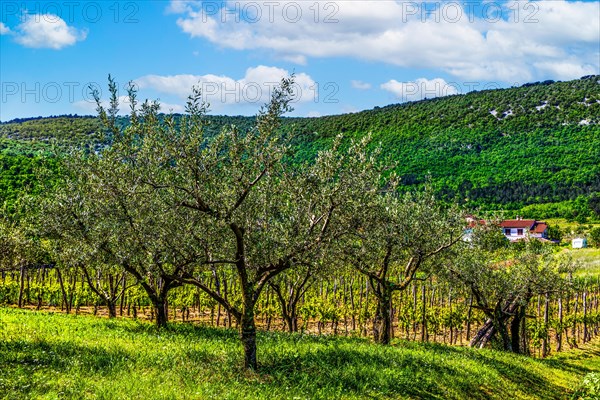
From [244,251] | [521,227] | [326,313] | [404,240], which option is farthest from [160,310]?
[521,227]

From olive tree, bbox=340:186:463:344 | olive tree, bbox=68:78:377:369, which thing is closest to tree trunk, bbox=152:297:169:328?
olive tree, bbox=68:78:377:369

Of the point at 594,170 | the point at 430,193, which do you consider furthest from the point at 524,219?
the point at 430,193

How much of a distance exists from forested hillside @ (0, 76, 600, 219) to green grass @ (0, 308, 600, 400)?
118677 mm

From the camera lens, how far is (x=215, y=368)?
16.9 meters

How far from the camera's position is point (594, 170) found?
153250 mm

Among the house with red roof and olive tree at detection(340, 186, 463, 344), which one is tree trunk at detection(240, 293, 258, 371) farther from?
the house with red roof

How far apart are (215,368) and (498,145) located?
174792 millimetres

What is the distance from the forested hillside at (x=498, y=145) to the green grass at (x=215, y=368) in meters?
119

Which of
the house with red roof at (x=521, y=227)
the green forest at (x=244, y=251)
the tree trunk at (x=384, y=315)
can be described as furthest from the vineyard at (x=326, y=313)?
the house with red roof at (x=521, y=227)

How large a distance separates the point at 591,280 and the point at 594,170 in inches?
3533

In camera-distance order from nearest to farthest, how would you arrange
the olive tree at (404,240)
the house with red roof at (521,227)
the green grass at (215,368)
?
the green grass at (215,368), the olive tree at (404,240), the house with red roof at (521,227)

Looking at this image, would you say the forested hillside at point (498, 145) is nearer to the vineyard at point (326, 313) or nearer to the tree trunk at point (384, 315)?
the vineyard at point (326, 313)

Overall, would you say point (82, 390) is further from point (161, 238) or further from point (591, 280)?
point (591, 280)

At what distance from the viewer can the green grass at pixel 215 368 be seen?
1413 cm
